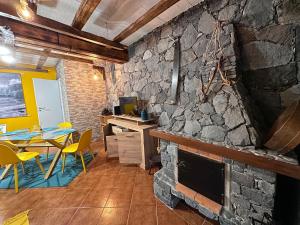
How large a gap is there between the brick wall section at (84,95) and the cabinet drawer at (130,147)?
2248mm

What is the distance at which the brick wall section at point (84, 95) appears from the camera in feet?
13.7

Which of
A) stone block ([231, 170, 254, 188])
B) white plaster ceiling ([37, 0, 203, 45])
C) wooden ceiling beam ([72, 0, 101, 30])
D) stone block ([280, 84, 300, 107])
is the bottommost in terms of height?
stone block ([231, 170, 254, 188])

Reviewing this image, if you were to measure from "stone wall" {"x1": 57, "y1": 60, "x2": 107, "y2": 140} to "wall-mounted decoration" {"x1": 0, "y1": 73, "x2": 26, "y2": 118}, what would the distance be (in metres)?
1.20

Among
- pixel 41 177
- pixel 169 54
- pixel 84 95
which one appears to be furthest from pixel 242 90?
pixel 84 95

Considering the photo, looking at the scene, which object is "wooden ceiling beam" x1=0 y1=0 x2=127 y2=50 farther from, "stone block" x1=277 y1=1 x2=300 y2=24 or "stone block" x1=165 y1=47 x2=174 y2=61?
"stone block" x1=277 y1=1 x2=300 y2=24

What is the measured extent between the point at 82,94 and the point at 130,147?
105 inches

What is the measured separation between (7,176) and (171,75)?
3556 mm

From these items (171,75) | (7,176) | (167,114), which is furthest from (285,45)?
(7,176)

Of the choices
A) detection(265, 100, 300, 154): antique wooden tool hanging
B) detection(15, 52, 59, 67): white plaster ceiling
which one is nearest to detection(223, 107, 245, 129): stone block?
detection(265, 100, 300, 154): antique wooden tool hanging

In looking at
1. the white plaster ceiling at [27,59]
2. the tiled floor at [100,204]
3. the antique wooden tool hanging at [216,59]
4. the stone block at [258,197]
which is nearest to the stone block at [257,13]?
the antique wooden tool hanging at [216,59]

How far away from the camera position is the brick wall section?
417cm

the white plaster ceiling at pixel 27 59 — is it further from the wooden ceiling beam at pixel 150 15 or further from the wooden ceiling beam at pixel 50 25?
the wooden ceiling beam at pixel 150 15

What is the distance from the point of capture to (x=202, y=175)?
157cm

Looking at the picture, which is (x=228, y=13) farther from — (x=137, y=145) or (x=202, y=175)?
(x=137, y=145)
